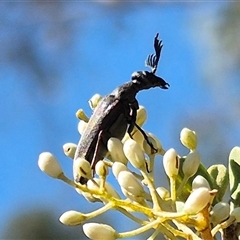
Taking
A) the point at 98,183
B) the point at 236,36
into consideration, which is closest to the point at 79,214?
the point at 98,183

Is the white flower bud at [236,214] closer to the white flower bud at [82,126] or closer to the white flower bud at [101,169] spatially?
the white flower bud at [101,169]

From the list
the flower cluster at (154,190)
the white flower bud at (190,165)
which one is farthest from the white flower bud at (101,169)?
the white flower bud at (190,165)

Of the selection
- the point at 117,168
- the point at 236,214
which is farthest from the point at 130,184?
the point at 236,214

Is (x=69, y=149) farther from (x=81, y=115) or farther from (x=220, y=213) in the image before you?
(x=220, y=213)

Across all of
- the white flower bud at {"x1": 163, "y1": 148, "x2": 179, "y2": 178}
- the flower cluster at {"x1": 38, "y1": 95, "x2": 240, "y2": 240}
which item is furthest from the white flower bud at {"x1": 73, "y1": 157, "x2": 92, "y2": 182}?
the white flower bud at {"x1": 163, "y1": 148, "x2": 179, "y2": 178}

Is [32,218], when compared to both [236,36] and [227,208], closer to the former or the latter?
→ [236,36]

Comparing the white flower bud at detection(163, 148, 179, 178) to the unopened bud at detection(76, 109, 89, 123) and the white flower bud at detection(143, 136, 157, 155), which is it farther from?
the unopened bud at detection(76, 109, 89, 123)
